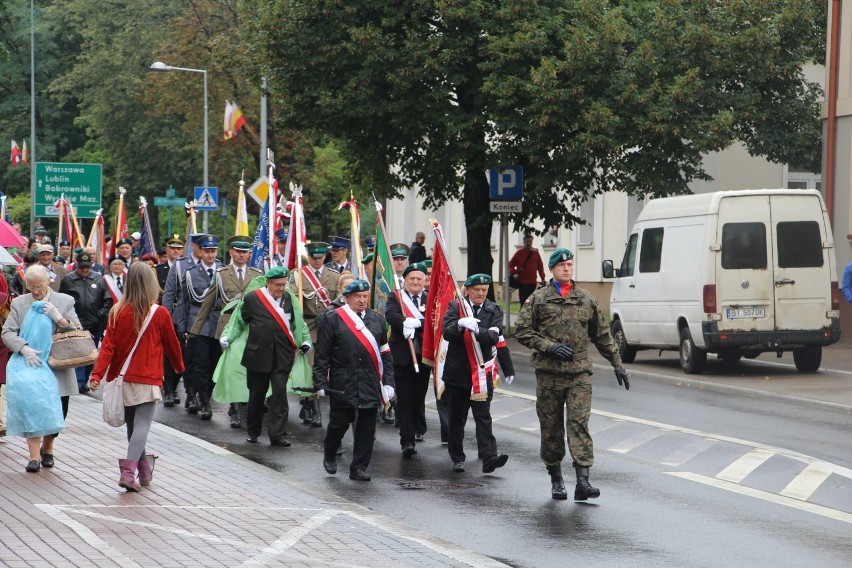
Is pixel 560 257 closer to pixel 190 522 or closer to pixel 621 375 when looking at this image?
pixel 621 375

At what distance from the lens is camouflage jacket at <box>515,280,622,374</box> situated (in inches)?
443

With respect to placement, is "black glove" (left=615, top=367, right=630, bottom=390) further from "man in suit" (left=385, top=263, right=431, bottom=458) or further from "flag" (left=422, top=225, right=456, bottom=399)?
"man in suit" (left=385, top=263, right=431, bottom=458)

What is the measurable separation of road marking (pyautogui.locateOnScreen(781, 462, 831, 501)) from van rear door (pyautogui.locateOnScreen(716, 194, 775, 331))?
8166mm

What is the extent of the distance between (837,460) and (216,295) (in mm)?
A: 6482

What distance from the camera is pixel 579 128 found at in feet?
89.0

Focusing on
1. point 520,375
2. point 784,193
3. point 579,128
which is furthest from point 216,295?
point 579,128

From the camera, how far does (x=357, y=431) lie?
40.5ft

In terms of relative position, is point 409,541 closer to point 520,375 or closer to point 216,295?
point 216,295

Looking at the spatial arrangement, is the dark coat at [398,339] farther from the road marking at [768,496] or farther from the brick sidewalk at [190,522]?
the road marking at [768,496]

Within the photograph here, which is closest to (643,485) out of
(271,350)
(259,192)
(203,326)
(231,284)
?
(271,350)

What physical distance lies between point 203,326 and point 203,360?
0.43 meters

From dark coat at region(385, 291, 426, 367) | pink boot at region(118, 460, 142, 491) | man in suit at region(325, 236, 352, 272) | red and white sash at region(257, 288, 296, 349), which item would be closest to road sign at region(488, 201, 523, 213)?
man in suit at region(325, 236, 352, 272)

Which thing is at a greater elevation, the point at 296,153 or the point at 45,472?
the point at 296,153

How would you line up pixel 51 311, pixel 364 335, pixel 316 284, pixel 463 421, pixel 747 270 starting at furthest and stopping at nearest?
pixel 747 270 < pixel 316 284 < pixel 463 421 < pixel 364 335 < pixel 51 311
